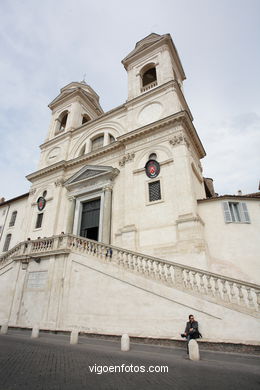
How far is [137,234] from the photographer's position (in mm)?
13125

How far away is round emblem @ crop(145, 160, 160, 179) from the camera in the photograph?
14.4 m

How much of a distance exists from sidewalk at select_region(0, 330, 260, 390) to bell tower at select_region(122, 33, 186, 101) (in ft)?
60.1

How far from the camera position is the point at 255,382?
3879 millimetres

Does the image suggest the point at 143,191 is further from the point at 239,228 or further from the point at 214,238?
the point at 239,228

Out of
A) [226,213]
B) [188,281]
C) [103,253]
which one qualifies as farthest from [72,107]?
[188,281]

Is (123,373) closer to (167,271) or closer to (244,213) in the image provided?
(167,271)

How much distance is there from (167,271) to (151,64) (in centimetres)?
1923

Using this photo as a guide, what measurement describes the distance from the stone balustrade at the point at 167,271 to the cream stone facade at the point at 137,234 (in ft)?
0.13

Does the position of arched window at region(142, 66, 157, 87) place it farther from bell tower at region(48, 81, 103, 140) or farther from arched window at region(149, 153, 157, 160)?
arched window at region(149, 153, 157, 160)

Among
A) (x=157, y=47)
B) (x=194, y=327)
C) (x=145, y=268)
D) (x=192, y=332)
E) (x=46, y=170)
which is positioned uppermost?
(x=157, y=47)

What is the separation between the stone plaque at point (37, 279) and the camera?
11492 mm

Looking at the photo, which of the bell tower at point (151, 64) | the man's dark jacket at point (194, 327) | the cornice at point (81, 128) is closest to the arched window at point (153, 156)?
the cornice at point (81, 128)

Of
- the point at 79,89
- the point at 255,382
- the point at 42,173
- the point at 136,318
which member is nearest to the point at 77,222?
the point at 42,173

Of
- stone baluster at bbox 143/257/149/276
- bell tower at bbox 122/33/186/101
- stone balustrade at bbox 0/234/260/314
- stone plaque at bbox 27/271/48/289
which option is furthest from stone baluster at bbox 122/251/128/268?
bell tower at bbox 122/33/186/101
